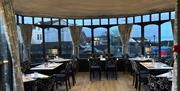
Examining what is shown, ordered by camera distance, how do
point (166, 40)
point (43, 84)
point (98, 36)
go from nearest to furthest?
1. point (43, 84)
2. point (166, 40)
3. point (98, 36)

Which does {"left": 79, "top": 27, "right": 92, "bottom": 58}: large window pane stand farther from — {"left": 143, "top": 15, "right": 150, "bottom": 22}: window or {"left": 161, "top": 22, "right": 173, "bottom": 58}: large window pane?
{"left": 161, "top": 22, "right": 173, "bottom": 58}: large window pane

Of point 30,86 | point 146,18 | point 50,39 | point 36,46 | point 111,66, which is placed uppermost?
point 146,18

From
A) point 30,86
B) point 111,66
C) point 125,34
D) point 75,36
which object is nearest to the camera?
point 30,86

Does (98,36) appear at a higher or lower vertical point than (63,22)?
lower

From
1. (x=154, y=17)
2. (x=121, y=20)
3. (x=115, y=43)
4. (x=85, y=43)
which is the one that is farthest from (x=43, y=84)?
(x=121, y=20)

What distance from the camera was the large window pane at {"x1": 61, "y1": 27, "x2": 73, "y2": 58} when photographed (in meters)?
14.4

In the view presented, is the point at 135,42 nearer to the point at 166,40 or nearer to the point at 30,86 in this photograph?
the point at 166,40

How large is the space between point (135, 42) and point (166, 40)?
69.7 inches

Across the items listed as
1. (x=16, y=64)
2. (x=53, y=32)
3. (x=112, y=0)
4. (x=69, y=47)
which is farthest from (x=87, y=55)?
(x=16, y=64)

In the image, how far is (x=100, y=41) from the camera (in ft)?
47.8

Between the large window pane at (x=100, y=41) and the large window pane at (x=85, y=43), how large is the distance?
317mm

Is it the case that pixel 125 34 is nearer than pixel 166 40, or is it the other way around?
pixel 166 40

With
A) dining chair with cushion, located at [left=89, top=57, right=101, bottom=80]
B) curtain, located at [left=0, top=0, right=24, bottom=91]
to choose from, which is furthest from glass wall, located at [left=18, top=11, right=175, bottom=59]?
curtain, located at [left=0, top=0, right=24, bottom=91]

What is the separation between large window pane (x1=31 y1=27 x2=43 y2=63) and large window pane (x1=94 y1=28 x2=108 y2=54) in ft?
9.46
